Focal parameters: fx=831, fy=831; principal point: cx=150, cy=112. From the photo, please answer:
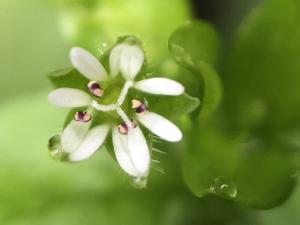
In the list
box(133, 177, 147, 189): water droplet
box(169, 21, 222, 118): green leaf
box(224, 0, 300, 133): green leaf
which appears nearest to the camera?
box(133, 177, 147, 189): water droplet

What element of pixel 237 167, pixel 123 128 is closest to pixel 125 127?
pixel 123 128

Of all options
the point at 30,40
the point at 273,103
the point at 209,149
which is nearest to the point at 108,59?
the point at 209,149

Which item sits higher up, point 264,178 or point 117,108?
point 117,108

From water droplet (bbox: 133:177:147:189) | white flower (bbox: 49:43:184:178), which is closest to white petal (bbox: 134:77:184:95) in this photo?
white flower (bbox: 49:43:184:178)

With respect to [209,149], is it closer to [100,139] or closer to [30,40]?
[100,139]

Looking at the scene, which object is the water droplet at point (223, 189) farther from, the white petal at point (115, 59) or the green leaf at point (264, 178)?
the white petal at point (115, 59)

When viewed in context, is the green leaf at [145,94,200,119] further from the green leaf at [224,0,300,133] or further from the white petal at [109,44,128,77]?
the green leaf at [224,0,300,133]

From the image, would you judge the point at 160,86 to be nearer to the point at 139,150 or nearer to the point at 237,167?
the point at 139,150
